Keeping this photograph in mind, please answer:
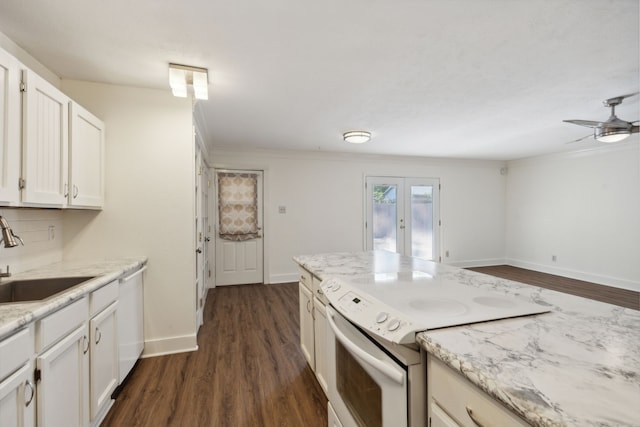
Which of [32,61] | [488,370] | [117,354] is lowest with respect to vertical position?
[117,354]

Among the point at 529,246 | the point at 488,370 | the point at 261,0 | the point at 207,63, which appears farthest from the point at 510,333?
the point at 529,246

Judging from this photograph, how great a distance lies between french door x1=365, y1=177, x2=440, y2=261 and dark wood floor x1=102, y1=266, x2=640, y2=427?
2.89m

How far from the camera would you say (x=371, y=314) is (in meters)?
1.11

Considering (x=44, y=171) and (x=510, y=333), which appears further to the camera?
(x=44, y=171)

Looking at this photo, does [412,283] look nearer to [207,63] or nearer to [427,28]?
[427,28]

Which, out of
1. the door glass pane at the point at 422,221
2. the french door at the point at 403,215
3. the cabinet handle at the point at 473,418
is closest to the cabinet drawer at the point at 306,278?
the cabinet handle at the point at 473,418

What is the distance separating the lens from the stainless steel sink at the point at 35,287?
5.39 ft

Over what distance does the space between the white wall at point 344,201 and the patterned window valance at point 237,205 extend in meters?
0.21

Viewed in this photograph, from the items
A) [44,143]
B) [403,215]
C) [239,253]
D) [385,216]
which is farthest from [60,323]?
[403,215]

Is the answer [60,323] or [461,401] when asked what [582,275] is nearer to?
[461,401]

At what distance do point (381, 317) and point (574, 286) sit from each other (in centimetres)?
548

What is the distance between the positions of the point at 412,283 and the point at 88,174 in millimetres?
2421

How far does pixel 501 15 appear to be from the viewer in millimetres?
1617

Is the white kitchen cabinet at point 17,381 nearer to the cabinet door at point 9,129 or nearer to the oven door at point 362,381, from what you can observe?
the cabinet door at point 9,129
